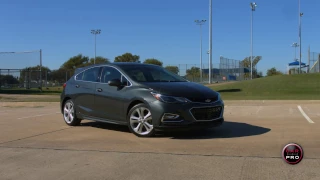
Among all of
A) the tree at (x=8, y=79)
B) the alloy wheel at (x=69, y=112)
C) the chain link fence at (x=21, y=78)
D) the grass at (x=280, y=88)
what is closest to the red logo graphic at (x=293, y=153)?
the alloy wheel at (x=69, y=112)

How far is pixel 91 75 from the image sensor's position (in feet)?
29.8

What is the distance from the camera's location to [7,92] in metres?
30.8

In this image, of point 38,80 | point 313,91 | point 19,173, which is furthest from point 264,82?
point 19,173

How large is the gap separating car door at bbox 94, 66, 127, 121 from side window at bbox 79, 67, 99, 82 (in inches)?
9.0

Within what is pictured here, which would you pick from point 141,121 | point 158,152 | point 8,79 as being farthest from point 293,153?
point 8,79

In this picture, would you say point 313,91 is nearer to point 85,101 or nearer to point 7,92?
point 85,101

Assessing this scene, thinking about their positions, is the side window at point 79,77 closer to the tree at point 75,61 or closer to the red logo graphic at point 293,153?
the red logo graphic at point 293,153

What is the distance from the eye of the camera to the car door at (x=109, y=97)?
26.2 ft

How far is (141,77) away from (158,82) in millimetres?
443

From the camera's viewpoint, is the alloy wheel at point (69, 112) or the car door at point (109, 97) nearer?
the car door at point (109, 97)

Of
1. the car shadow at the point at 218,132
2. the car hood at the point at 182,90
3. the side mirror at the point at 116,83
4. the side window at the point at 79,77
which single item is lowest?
the car shadow at the point at 218,132

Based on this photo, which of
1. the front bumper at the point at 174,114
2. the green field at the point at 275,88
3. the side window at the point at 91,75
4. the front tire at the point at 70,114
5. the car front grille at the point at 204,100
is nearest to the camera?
the front bumper at the point at 174,114

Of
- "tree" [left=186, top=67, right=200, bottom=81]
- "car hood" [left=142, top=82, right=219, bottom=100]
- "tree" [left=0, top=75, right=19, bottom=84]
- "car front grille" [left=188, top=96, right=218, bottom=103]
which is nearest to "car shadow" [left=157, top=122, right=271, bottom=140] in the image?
"car front grille" [left=188, top=96, right=218, bottom=103]

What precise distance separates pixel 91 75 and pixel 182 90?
2791 millimetres
